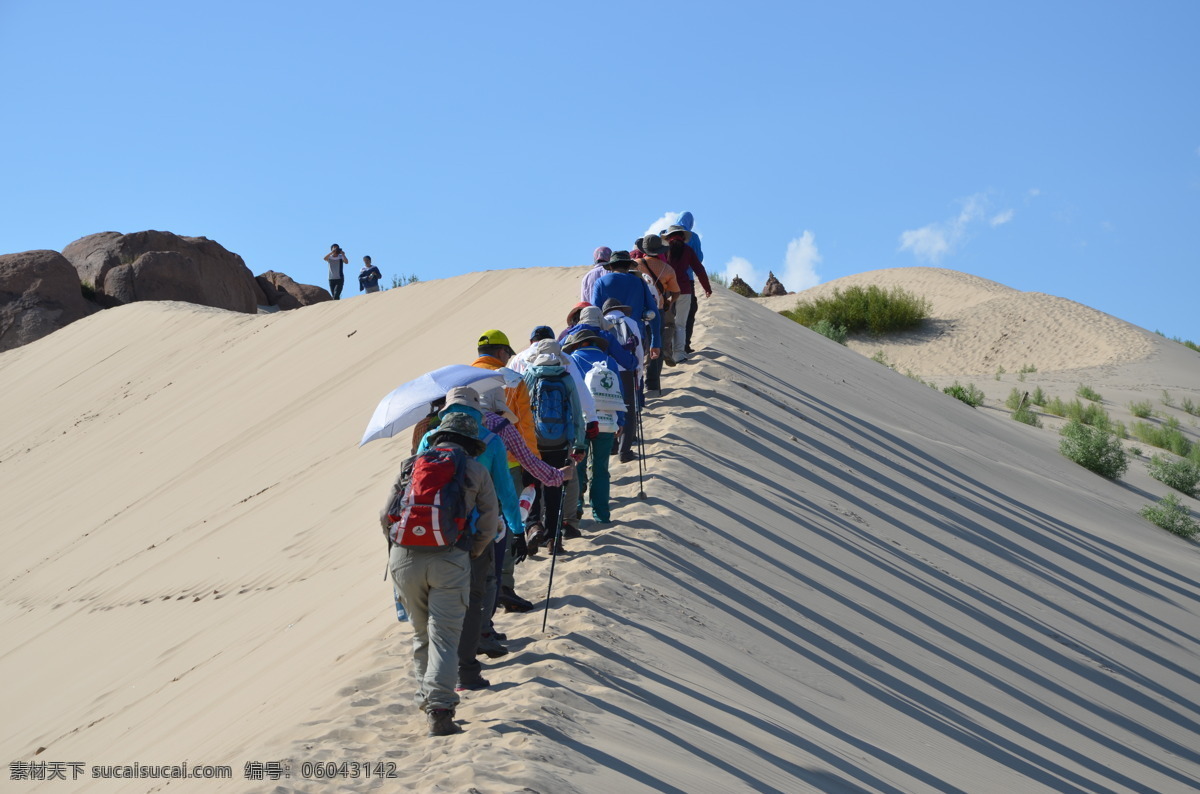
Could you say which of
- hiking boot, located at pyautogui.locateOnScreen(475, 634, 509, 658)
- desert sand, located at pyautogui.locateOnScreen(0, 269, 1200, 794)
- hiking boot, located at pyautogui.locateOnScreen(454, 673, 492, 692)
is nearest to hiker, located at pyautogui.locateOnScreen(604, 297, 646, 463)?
desert sand, located at pyautogui.locateOnScreen(0, 269, 1200, 794)

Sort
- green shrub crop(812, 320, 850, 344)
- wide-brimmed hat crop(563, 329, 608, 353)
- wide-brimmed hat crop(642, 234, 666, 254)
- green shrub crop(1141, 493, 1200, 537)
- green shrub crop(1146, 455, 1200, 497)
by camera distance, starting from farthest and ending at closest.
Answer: green shrub crop(812, 320, 850, 344), green shrub crop(1146, 455, 1200, 497), green shrub crop(1141, 493, 1200, 537), wide-brimmed hat crop(642, 234, 666, 254), wide-brimmed hat crop(563, 329, 608, 353)

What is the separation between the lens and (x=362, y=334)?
2117 centimetres

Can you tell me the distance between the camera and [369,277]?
2519 cm

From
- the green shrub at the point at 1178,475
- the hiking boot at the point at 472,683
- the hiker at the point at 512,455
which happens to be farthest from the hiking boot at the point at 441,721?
the green shrub at the point at 1178,475

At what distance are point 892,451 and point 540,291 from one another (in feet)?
26.3

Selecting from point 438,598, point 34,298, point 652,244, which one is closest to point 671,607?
point 438,598

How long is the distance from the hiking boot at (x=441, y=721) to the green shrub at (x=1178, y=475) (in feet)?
57.7

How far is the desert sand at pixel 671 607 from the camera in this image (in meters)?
5.57

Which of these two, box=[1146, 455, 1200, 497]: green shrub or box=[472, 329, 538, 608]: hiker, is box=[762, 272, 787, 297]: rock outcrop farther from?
box=[472, 329, 538, 608]: hiker

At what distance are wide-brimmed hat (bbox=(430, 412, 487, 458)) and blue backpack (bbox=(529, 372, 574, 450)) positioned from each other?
1867 millimetres

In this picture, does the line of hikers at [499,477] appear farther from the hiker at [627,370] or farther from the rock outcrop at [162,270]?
the rock outcrop at [162,270]

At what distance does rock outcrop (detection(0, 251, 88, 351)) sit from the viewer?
105 feet

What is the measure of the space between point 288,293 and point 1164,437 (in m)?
Result: 25.5

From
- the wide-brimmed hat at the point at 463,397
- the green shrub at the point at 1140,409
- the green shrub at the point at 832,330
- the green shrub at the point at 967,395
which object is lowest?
the wide-brimmed hat at the point at 463,397
